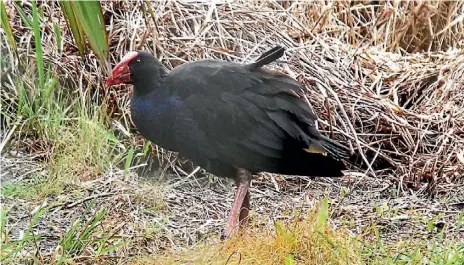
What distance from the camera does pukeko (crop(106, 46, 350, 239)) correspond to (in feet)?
7.14

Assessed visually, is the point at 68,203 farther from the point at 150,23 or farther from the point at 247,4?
the point at 247,4

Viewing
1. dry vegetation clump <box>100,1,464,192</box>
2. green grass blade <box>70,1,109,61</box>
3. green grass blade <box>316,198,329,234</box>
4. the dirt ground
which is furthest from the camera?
dry vegetation clump <box>100,1,464,192</box>

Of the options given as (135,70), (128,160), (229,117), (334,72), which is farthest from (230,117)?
(334,72)

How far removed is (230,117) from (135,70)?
0.31 m

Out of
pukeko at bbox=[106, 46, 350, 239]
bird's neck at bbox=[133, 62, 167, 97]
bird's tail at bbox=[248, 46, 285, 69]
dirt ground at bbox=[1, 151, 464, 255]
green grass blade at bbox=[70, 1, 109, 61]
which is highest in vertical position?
green grass blade at bbox=[70, 1, 109, 61]

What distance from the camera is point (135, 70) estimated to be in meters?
2.24

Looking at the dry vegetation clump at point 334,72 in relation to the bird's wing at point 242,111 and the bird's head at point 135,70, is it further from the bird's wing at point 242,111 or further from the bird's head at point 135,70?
the bird's wing at point 242,111

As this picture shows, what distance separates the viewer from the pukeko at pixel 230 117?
218cm

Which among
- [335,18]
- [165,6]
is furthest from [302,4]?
[165,6]

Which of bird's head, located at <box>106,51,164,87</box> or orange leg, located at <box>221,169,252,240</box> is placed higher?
bird's head, located at <box>106,51,164,87</box>

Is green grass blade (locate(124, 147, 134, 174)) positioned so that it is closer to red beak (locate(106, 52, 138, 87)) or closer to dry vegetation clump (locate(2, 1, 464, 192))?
dry vegetation clump (locate(2, 1, 464, 192))

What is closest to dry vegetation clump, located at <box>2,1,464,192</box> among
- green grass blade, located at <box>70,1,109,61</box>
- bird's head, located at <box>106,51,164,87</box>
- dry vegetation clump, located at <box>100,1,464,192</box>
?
dry vegetation clump, located at <box>100,1,464,192</box>

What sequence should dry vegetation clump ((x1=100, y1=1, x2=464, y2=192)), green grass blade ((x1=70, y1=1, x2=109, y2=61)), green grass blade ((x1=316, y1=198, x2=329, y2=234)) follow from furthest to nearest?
dry vegetation clump ((x1=100, y1=1, x2=464, y2=192)), green grass blade ((x1=316, y1=198, x2=329, y2=234)), green grass blade ((x1=70, y1=1, x2=109, y2=61))

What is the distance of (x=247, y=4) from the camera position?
3504 millimetres
